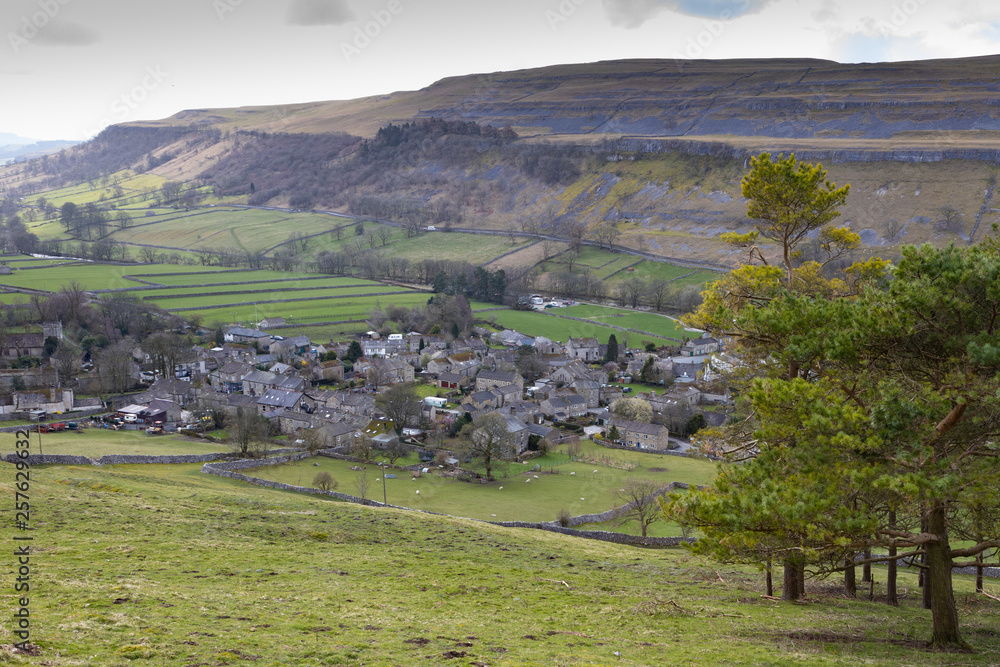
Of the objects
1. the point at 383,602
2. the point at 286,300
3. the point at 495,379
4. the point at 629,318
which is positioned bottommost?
the point at 495,379

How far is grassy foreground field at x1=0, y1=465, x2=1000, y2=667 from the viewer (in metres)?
12.0

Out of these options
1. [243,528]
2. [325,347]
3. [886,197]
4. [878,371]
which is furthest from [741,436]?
[886,197]

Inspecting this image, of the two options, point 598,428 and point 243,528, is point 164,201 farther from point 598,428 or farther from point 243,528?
point 243,528

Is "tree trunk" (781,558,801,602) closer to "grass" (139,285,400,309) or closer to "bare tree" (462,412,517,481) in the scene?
"bare tree" (462,412,517,481)

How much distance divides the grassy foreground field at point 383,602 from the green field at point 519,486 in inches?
453

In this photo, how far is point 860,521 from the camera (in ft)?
38.8

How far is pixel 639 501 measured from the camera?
36.5 m

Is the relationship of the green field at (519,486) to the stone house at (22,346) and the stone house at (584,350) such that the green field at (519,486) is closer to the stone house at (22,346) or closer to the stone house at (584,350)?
the stone house at (584,350)

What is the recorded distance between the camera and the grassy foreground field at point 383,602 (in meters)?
12.0

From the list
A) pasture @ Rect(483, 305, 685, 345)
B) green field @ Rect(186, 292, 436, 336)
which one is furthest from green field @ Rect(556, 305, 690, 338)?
green field @ Rect(186, 292, 436, 336)

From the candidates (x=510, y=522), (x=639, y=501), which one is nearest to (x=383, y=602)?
(x=510, y=522)

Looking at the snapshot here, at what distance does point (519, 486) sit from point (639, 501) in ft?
31.9

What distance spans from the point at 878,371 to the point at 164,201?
8258 inches

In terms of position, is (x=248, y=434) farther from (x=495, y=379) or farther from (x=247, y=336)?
(x=247, y=336)
